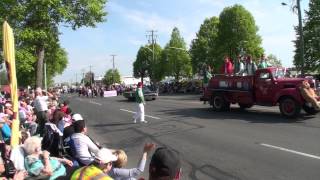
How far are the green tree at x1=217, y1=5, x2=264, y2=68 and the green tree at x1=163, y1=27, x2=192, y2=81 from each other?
812 inches

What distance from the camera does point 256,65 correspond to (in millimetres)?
23234

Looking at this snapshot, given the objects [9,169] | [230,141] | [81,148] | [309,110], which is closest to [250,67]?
[309,110]

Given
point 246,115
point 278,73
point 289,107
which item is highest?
point 278,73

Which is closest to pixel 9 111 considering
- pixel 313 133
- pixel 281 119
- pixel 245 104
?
pixel 313 133

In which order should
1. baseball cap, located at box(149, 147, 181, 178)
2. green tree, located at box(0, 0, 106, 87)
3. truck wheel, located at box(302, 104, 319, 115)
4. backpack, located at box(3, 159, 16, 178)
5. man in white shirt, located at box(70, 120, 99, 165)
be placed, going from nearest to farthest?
baseball cap, located at box(149, 147, 181, 178) → backpack, located at box(3, 159, 16, 178) → man in white shirt, located at box(70, 120, 99, 165) → truck wheel, located at box(302, 104, 319, 115) → green tree, located at box(0, 0, 106, 87)

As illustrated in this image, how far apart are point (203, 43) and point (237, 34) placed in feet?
39.0

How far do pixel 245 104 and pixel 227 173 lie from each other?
1309 centimetres

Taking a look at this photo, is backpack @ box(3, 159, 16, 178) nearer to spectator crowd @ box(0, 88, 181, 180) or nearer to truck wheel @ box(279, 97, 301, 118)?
spectator crowd @ box(0, 88, 181, 180)

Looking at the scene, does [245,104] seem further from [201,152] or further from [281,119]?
[201,152]

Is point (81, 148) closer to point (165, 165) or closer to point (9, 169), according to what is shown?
point (9, 169)

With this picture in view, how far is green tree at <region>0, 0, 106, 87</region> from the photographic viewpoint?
26812mm

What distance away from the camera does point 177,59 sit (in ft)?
315

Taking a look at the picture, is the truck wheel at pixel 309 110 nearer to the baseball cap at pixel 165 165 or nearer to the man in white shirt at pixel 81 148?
the man in white shirt at pixel 81 148

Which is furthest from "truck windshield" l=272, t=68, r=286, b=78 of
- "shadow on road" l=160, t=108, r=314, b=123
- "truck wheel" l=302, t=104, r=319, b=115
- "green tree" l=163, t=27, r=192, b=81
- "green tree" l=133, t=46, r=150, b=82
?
"green tree" l=133, t=46, r=150, b=82
